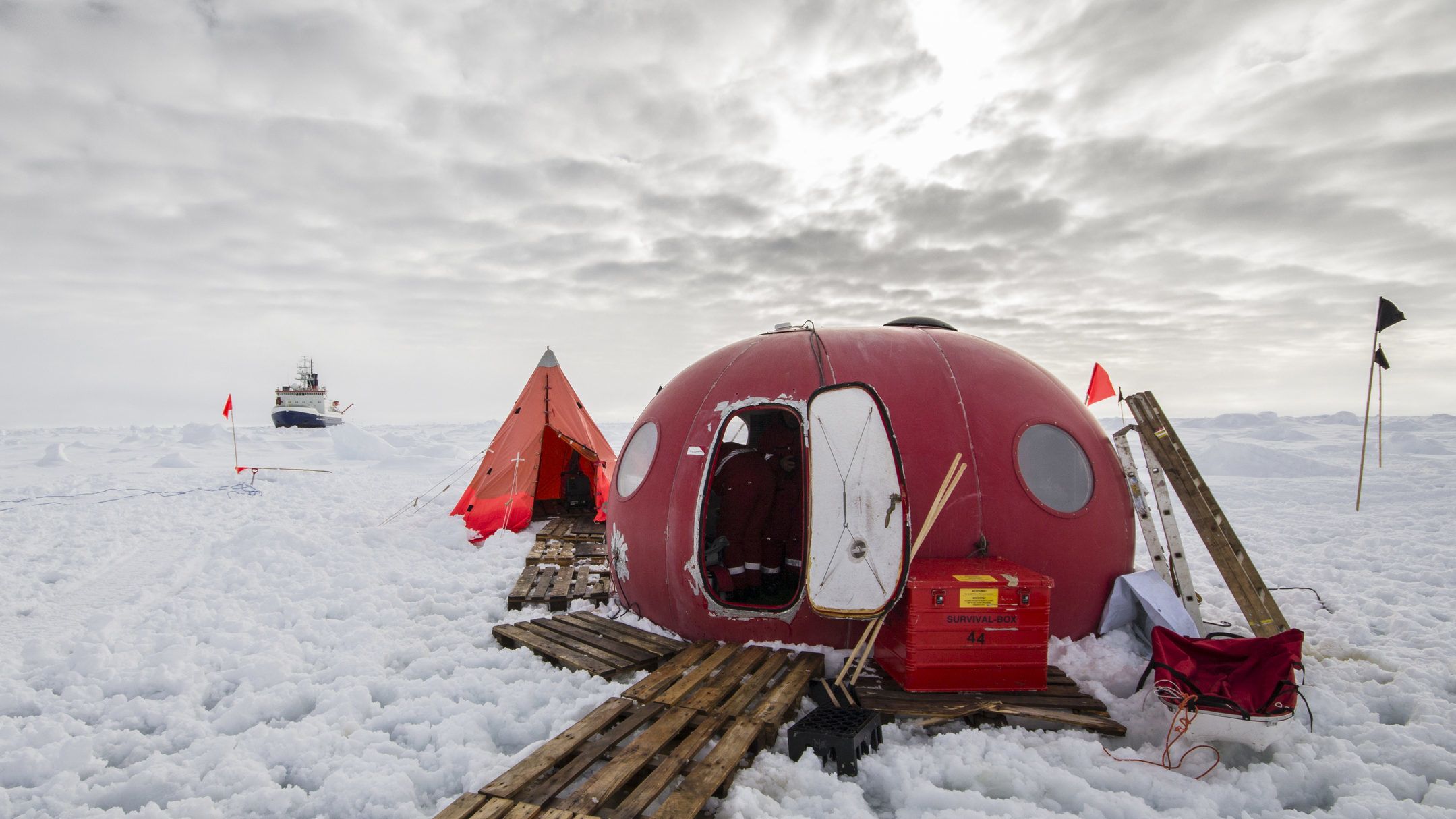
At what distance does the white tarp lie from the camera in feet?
16.7

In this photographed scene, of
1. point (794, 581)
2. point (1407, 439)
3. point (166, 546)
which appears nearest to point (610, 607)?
point (794, 581)

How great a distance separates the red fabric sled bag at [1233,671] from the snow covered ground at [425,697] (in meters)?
0.25

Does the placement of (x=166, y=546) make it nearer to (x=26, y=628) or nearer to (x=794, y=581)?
(x=26, y=628)

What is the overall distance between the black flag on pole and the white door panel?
340 inches

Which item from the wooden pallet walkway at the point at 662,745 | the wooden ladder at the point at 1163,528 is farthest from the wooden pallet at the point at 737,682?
the wooden ladder at the point at 1163,528

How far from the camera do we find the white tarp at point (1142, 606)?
16.7 feet

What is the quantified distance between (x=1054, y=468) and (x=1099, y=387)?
8.35ft

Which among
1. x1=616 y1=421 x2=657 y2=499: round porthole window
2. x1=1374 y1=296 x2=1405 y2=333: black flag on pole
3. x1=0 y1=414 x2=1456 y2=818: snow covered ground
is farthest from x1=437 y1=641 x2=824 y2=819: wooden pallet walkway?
x1=1374 y1=296 x2=1405 y2=333: black flag on pole

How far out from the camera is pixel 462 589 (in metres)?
7.29

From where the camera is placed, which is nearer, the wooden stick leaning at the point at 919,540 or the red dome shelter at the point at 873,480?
the wooden stick leaning at the point at 919,540

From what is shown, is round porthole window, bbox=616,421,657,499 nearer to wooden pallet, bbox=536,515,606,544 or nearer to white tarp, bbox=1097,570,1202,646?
wooden pallet, bbox=536,515,606,544

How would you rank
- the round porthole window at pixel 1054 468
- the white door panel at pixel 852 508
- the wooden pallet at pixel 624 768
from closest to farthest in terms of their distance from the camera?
the wooden pallet at pixel 624 768
the white door panel at pixel 852 508
the round porthole window at pixel 1054 468

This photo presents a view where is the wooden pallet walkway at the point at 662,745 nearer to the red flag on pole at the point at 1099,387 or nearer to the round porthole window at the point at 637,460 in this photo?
the round porthole window at the point at 637,460

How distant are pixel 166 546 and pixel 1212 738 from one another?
41.1ft
